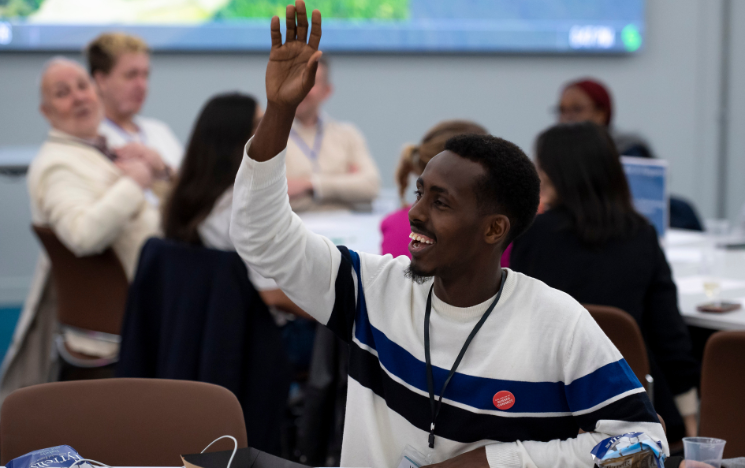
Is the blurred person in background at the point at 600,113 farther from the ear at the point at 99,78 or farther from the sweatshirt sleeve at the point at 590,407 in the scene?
the sweatshirt sleeve at the point at 590,407

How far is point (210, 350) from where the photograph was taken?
2.02 m

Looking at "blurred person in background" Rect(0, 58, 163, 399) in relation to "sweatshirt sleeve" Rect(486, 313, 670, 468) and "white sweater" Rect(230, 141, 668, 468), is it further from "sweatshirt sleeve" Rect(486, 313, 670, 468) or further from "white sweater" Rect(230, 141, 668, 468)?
"sweatshirt sleeve" Rect(486, 313, 670, 468)

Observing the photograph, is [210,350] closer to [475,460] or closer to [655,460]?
[475,460]

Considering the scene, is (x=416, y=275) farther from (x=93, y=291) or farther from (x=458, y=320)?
(x=93, y=291)

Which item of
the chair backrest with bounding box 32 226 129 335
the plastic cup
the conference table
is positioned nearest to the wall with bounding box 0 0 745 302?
the conference table

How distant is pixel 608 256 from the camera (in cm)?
188

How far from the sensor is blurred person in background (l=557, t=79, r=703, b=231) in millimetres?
3355

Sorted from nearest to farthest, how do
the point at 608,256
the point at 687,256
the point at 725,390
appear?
the point at 725,390
the point at 608,256
the point at 687,256

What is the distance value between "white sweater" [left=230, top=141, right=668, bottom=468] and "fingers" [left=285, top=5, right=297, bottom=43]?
177 millimetres

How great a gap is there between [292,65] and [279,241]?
0.27 m

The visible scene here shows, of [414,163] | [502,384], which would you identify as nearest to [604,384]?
[502,384]

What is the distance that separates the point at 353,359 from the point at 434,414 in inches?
7.3

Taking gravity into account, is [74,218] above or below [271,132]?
below

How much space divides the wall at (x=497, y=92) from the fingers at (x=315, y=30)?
411 cm
